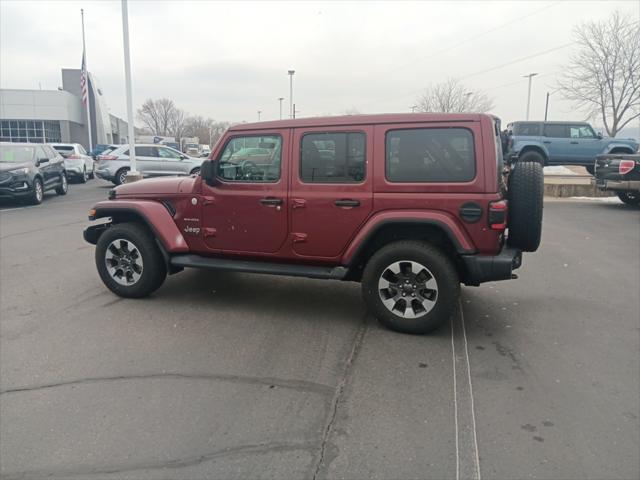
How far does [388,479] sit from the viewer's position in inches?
97.0

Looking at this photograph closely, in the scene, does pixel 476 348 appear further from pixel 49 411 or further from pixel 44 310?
pixel 44 310

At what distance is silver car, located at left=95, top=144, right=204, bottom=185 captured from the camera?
18.2 metres

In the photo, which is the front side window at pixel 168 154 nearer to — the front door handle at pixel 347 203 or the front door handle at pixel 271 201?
the front door handle at pixel 271 201

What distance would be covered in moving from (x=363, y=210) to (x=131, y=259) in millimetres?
2672

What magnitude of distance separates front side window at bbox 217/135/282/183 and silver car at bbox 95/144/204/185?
553 inches

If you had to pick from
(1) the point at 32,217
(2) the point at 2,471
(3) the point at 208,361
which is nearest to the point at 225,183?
(3) the point at 208,361

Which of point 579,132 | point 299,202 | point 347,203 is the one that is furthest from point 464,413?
point 579,132

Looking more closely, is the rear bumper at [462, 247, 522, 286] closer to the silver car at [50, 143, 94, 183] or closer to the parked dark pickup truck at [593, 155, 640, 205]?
the parked dark pickup truck at [593, 155, 640, 205]

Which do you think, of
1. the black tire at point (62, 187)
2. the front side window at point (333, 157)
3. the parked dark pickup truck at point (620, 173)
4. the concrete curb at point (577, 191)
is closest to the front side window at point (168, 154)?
the black tire at point (62, 187)

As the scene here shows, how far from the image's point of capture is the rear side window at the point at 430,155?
4.06 m

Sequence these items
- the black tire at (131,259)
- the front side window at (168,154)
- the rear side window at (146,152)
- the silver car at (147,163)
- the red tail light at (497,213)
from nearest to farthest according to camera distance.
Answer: the red tail light at (497,213) → the black tire at (131,259) → the silver car at (147,163) → the rear side window at (146,152) → the front side window at (168,154)

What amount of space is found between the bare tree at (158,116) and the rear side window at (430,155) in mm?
97649

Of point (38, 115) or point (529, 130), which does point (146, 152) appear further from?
point (38, 115)

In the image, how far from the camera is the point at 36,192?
13.5m
